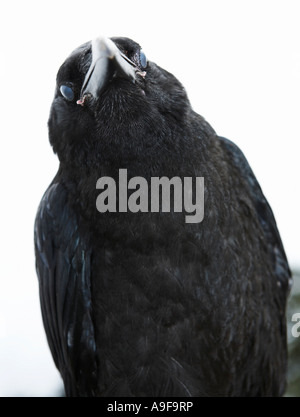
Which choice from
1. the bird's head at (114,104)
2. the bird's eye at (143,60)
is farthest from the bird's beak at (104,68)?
the bird's eye at (143,60)

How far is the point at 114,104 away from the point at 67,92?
328mm

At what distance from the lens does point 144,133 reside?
10.4 ft

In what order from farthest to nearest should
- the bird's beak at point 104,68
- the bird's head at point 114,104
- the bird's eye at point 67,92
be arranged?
the bird's eye at point 67,92 < the bird's head at point 114,104 < the bird's beak at point 104,68

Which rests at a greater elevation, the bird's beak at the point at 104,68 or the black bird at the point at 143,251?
the bird's beak at the point at 104,68

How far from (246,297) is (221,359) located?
14.9 inches

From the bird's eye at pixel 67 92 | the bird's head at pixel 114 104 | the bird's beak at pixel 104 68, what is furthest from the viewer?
the bird's eye at pixel 67 92

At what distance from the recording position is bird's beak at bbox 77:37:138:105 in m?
3.05

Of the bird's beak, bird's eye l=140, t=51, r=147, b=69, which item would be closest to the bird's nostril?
the bird's beak

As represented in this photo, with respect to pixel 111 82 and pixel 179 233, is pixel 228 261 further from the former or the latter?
pixel 111 82

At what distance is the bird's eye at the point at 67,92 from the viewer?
3.32 meters

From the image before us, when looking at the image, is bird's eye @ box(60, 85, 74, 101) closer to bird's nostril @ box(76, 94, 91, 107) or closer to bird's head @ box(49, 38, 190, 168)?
bird's head @ box(49, 38, 190, 168)

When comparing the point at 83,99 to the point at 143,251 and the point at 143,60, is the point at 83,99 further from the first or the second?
the point at 143,251

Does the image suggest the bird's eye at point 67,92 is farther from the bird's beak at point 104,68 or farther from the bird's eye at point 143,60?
the bird's eye at point 143,60
